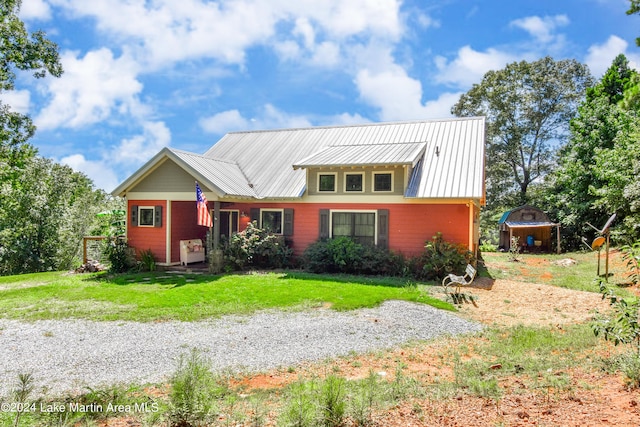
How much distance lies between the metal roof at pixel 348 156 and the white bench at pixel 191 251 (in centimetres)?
304

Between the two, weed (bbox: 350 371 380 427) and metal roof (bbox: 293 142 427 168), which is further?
metal roof (bbox: 293 142 427 168)

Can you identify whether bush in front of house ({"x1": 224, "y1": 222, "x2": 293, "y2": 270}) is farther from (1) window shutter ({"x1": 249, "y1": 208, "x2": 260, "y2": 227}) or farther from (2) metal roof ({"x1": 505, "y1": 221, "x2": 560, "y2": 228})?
(2) metal roof ({"x1": 505, "y1": 221, "x2": 560, "y2": 228})

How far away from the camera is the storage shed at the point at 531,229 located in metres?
24.8

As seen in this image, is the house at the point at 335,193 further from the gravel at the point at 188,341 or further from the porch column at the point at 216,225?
the gravel at the point at 188,341

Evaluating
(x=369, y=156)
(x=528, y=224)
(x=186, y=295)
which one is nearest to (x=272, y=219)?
(x=369, y=156)

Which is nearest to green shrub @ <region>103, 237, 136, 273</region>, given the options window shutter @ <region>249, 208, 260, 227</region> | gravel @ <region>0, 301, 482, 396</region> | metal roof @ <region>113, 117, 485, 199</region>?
metal roof @ <region>113, 117, 485, 199</region>

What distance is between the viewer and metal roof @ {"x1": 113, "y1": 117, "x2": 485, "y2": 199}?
1428cm

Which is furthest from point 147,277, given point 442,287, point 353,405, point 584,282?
point 584,282

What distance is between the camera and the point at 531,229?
997 inches

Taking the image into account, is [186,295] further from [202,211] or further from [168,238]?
[168,238]

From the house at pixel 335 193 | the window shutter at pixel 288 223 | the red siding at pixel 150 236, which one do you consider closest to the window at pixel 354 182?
the house at pixel 335 193

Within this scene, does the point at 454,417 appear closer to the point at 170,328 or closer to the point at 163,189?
the point at 170,328

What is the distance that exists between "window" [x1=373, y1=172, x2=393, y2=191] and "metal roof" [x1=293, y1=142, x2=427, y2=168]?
0.71m

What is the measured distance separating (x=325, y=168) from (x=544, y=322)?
926cm
